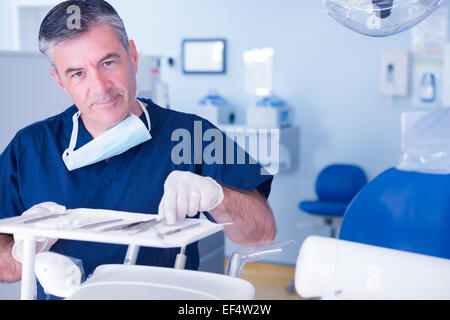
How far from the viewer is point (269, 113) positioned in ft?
11.8

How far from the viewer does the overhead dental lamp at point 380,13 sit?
3.52 ft

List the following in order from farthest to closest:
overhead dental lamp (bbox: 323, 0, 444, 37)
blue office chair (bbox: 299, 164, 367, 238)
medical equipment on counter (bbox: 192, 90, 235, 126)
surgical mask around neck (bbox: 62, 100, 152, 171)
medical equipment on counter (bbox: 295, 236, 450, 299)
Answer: medical equipment on counter (bbox: 192, 90, 235, 126), blue office chair (bbox: 299, 164, 367, 238), surgical mask around neck (bbox: 62, 100, 152, 171), overhead dental lamp (bbox: 323, 0, 444, 37), medical equipment on counter (bbox: 295, 236, 450, 299)

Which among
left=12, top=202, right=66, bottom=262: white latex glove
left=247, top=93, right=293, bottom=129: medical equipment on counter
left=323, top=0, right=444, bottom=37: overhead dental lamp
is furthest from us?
left=247, top=93, right=293, bottom=129: medical equipment on counter

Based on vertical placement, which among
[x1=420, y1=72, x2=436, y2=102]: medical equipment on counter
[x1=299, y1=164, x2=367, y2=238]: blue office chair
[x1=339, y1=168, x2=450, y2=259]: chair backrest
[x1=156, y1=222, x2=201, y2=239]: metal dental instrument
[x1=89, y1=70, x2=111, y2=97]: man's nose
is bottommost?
[x1=299, y1=164, x2=367, y2=238]: blue office chair

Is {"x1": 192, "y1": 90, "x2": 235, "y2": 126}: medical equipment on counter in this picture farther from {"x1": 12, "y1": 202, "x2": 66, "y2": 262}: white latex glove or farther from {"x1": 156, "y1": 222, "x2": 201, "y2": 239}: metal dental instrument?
{"x1": 156, "y1": 222, "x2": 201, "y2": 239}: metal dental instrument

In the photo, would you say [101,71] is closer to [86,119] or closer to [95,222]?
[86,119]

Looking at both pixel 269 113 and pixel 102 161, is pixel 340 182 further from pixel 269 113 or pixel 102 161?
pixel 102 161

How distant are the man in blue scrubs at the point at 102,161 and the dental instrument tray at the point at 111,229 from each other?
26cm

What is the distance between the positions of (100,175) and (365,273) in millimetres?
704

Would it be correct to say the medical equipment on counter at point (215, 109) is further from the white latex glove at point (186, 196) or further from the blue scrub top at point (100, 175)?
the white latex glove at point (186, 196)

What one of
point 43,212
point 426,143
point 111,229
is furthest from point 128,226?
point 426,143

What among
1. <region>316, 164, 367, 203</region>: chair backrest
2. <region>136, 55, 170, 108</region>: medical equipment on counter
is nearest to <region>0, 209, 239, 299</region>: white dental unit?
<region>136, 55, 170, 108</region>: medical equipment on counter

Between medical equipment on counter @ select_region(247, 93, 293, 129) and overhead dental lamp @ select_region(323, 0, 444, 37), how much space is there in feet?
8.03

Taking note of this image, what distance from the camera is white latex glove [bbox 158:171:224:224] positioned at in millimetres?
863
